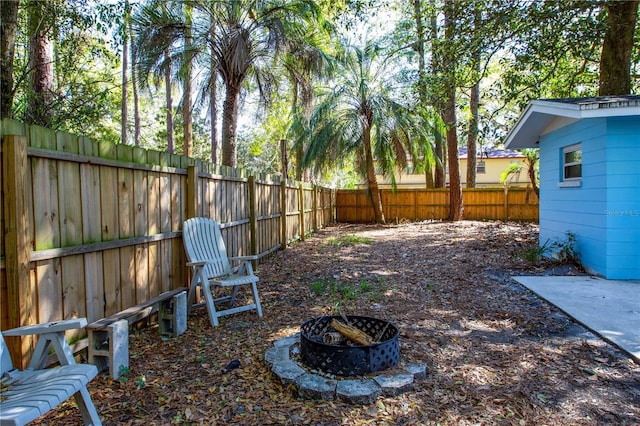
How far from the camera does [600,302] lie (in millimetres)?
4512

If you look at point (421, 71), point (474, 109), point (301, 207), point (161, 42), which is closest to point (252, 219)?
point (161, 42)

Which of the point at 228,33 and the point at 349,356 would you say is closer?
the point at 349,356

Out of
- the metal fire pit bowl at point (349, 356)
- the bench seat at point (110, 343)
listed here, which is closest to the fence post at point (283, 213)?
the bench seat at point (110, 343)

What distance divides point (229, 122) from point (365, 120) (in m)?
6.86

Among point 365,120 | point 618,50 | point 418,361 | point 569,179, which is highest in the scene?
point 365,120

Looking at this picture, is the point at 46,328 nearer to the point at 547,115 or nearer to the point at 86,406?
the point at 86,406

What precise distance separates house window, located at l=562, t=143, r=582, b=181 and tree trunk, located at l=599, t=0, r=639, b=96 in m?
1.74

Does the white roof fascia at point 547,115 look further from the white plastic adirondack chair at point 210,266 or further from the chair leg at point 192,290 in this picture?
the chair leg at point 192,290

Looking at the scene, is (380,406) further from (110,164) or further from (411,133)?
(411,133)

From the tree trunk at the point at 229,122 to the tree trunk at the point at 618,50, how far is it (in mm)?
6906

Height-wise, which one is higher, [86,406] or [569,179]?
[569,179]

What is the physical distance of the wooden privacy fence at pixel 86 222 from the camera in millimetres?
2391

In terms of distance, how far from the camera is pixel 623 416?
2342 mm

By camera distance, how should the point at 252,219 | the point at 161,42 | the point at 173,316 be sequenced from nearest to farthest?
1. the point at 173,316
2. the point at 252,219
3. the point at 161,42
